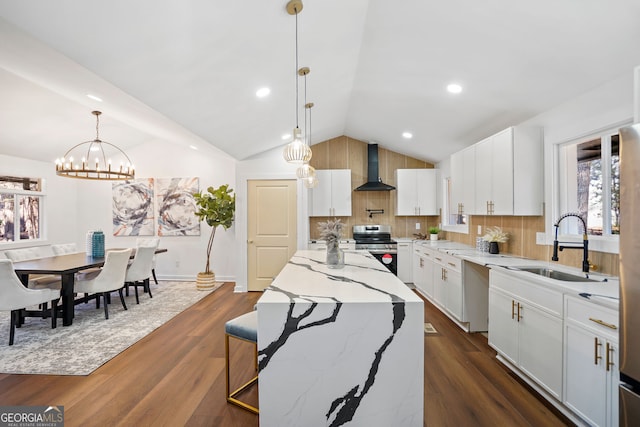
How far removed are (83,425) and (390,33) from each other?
373 cm

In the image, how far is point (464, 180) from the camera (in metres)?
3.93

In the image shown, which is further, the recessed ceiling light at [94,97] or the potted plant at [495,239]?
the potted plant at [495,239]

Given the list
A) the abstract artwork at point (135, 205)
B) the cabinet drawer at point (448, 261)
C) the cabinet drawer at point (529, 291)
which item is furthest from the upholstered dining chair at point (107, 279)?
the cabinet drawer at point (529, 291)

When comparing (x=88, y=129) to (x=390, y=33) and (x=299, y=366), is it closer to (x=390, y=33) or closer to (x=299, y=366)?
(x=390, y=33)

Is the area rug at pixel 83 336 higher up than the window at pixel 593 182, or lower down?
lower down

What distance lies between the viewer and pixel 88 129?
481cm

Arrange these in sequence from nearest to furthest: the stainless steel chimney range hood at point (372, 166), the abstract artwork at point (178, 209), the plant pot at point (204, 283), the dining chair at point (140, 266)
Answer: the dining chair at point (140, 266), the plant pot at point (204, 283), the stainless steel chimney range hood at point (372, 166), the abstract artwork at point (178, 209)

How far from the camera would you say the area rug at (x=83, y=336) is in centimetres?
267

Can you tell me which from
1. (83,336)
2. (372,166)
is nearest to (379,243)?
(372,166)

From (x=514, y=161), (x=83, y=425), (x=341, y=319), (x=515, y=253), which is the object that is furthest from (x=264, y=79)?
(x=515, y=253)

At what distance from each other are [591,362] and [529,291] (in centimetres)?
60

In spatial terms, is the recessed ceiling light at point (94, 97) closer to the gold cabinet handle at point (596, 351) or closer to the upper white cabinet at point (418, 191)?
the gold cabinet handle at point (596, 351)

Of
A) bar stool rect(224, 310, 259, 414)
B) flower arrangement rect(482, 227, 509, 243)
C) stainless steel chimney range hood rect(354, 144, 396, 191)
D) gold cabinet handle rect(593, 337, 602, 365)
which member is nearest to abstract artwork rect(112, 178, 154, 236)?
stainless steel chimney range hood rect(354, 144, 396, 191)

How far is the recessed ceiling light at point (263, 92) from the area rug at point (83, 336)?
302 cm
